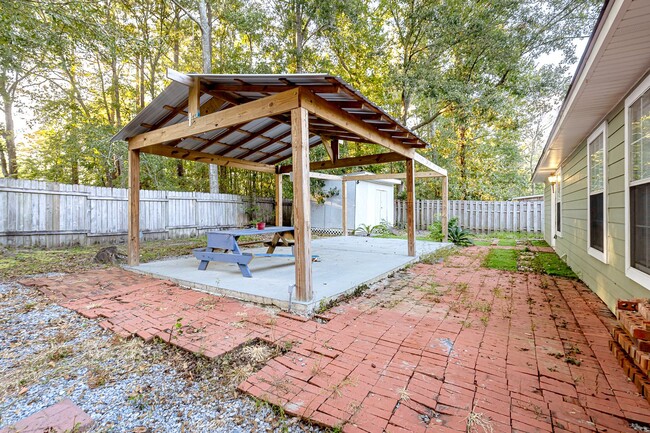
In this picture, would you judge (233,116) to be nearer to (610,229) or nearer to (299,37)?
(610,229)

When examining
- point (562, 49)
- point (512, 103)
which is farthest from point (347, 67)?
point (562, 49)

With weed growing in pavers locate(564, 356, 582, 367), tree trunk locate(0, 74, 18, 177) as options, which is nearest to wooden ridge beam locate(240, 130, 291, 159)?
weed growing in pavers locate(564, 356, 582, 367)

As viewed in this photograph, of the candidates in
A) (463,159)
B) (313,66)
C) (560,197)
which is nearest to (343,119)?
(560,197)

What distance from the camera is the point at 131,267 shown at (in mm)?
5137

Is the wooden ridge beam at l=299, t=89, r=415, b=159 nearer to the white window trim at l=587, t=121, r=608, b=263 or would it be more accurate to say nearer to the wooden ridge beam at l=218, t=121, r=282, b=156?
the wooden ridge beam at l=218, t=121, r=282, b=156

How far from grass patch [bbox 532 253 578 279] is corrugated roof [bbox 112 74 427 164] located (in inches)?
131

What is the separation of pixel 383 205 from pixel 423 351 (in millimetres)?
11489

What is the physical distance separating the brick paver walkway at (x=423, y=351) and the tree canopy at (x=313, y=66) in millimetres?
9398

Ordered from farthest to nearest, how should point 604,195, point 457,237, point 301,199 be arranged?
point 457,237
point 604,195
point 301,199

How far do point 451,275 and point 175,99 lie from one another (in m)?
5.29

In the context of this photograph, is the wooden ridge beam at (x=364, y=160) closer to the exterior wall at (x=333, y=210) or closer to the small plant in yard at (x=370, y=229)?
the exterior wall at (x=333, y=210)

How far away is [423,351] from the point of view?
232 cm

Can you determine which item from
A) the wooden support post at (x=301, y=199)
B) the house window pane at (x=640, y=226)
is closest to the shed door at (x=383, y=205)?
the wooden support post at (x=301, y=199)

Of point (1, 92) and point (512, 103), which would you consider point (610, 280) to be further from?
point (1, 92)
